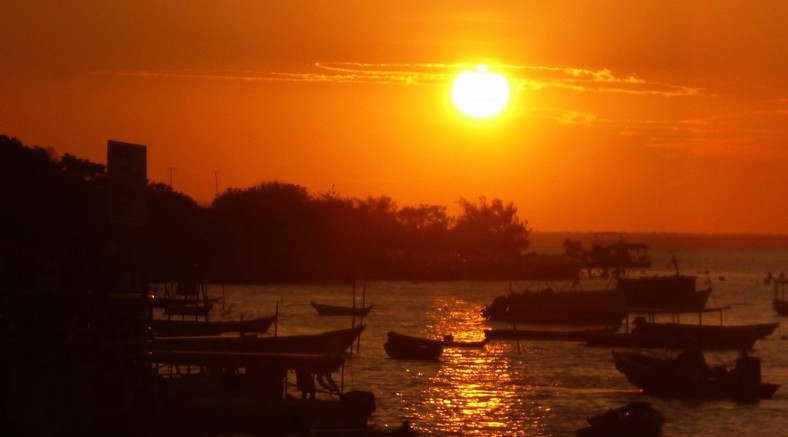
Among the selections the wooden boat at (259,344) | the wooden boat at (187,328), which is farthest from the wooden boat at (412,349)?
the wooden boat at (259,344)

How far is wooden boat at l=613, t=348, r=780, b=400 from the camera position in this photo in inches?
1532

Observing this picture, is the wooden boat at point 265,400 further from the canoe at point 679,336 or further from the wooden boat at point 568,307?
the wooden boat at point 568,307

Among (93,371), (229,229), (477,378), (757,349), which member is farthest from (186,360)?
(229,229)

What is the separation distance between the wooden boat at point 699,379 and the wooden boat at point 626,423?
29.4ft

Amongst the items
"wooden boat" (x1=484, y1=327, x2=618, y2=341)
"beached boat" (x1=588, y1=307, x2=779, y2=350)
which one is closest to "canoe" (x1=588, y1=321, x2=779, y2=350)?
"beached boat" (x1=588, y1=307, x2=779, y2=350)

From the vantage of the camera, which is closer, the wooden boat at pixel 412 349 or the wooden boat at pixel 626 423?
the wooden boat at pixel 626 423

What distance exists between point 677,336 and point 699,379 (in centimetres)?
1772

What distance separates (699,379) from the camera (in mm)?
39000

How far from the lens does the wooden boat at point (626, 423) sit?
29.7 metres

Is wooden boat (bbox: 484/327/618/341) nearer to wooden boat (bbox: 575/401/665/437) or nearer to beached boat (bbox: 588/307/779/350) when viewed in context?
beached boat (bbox: 588/307/779/350)

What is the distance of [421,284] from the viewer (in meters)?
176

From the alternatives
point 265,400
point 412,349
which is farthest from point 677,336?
point 265,400

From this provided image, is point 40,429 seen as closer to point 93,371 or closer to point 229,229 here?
point 93,371

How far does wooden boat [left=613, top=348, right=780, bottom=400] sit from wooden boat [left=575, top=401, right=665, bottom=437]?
29.4 ft
